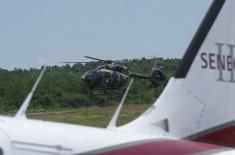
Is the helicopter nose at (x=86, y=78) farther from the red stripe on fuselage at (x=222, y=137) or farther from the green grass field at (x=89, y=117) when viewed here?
the red stripe on fuselage at (x=222, y=137)

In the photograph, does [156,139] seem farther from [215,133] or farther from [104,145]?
[215,133]

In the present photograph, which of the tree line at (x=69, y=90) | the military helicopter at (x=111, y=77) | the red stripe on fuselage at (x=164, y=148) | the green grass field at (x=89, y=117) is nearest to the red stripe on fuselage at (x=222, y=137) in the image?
the red stripe on fuselage at (x=164, y=148)

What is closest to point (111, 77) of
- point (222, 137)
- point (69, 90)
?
point (69, 90)

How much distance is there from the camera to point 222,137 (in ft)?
22.4

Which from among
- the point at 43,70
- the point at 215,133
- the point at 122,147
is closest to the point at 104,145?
the point at 122,147

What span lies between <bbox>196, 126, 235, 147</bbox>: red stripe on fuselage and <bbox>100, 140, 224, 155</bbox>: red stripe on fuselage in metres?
0.81

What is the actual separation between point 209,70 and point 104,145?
2.04m

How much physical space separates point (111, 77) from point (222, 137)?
29.0 meters

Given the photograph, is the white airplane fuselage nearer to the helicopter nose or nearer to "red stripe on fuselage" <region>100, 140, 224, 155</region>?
"red stripe on fuselage" <region>100, 140, 224, 155</region>

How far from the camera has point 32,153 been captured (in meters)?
5.20

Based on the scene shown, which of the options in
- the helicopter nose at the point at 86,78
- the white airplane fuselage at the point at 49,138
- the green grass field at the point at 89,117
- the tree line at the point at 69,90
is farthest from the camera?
the helicopter nose at the point at 86,78

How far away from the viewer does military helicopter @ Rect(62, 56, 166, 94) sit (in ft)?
117

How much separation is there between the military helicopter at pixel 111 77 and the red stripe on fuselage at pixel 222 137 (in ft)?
93.4

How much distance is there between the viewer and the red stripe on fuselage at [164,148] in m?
5.59
